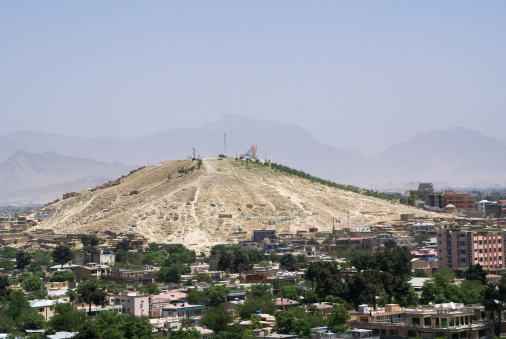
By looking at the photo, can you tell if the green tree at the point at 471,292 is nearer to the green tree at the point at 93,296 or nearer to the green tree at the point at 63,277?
the green tree at the point at 93,296

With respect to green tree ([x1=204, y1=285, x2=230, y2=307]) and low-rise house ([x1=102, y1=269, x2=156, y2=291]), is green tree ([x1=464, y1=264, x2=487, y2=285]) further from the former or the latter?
low-rise house ([x1=102, y1=269, x2=156, y2=291])

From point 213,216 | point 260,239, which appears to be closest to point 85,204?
point 213,216

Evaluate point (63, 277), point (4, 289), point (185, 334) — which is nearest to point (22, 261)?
point (63, 277)

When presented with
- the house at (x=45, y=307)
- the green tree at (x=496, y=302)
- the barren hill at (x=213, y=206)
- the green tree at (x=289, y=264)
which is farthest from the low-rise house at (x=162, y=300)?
the barren hill at (x=213, y=206)

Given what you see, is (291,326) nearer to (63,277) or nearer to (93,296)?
(93,296)

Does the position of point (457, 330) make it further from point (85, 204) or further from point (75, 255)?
point (85, 204)
